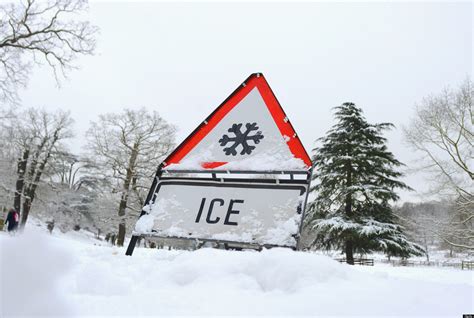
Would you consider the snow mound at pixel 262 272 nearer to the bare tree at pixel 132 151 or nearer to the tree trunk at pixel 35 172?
the bare tree at pixel 132 151

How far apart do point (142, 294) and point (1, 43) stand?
17.1 m

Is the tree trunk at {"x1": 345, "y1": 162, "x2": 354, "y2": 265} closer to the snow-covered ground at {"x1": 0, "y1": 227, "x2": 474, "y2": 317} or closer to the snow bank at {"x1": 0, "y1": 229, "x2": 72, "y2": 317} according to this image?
the snow-covered ground at {"x1": 0, "y1": 227, "x2": 474, "y2": 317}

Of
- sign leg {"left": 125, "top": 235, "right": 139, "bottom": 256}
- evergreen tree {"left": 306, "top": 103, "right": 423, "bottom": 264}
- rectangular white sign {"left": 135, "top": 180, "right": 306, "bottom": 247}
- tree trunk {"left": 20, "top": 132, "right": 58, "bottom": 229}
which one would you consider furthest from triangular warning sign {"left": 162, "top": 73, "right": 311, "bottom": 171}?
tree trunk {"left": 20, "top": 132, "right": 58, "bottom": 229}

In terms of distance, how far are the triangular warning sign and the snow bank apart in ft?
9.52

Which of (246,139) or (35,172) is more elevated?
(35,172)

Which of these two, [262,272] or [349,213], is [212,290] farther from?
[349,213]

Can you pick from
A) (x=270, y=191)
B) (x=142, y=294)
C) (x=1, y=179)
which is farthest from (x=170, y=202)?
(x=1, y=179)

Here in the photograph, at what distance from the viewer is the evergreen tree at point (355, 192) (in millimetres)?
17984

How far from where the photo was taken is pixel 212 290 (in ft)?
5.55

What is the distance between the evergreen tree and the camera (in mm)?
17984

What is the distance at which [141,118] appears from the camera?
80.6 feet

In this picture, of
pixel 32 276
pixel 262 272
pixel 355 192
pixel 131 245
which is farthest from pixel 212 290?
pixel 355 192

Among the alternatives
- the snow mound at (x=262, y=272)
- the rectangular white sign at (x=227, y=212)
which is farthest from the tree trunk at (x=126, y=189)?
the snow mound at (x=262, y=272)

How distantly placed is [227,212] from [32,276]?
2.96m
